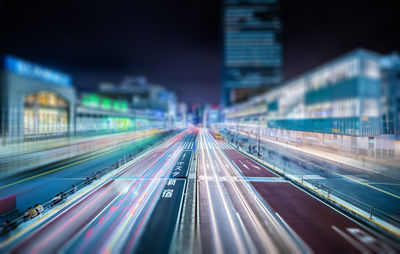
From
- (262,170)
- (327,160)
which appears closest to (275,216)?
(262,170)

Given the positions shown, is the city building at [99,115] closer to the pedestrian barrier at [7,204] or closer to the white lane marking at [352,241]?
the pedestrian barrier at [7,204]

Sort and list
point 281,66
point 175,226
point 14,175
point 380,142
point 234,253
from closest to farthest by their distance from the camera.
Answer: point 234,253, point 175,226, point 14,175, point 380,142, point 281,66

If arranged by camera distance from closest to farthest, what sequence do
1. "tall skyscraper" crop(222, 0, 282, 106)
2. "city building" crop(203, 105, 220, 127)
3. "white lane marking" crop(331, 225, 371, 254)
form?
"white lane marking" crop(331, 225, 371, 254)
"tall skyscraper" crop(222, 0, 282, 106)
"city building" crop(203, 105, 220, 127)

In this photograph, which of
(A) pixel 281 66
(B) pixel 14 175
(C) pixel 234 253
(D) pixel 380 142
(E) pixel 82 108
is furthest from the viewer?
(A) pixel 281 66

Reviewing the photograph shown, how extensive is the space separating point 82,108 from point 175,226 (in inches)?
1972

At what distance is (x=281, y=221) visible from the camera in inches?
398

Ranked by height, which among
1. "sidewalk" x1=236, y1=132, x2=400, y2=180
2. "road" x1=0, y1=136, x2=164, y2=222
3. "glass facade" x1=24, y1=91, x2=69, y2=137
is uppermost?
"glass facade" x1=24, y1=91, x2=69, y2=137

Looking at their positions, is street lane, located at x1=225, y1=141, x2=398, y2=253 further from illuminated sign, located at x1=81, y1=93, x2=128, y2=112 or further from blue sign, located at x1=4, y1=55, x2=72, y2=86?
illuminated sign, located at x1=81, y1=93, x2=128, y2=112

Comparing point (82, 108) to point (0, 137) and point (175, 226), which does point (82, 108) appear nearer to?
point (0, 137)

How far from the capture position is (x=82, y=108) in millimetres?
45750

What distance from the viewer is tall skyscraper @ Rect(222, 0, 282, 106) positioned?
113875 millimetres

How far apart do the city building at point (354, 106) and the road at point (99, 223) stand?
28106 mm

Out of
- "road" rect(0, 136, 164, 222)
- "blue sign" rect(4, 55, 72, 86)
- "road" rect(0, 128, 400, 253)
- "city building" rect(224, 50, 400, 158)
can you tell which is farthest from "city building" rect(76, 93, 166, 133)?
"city building" rect(224, 50, 400, 158)

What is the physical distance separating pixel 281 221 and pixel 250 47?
128170 mm
